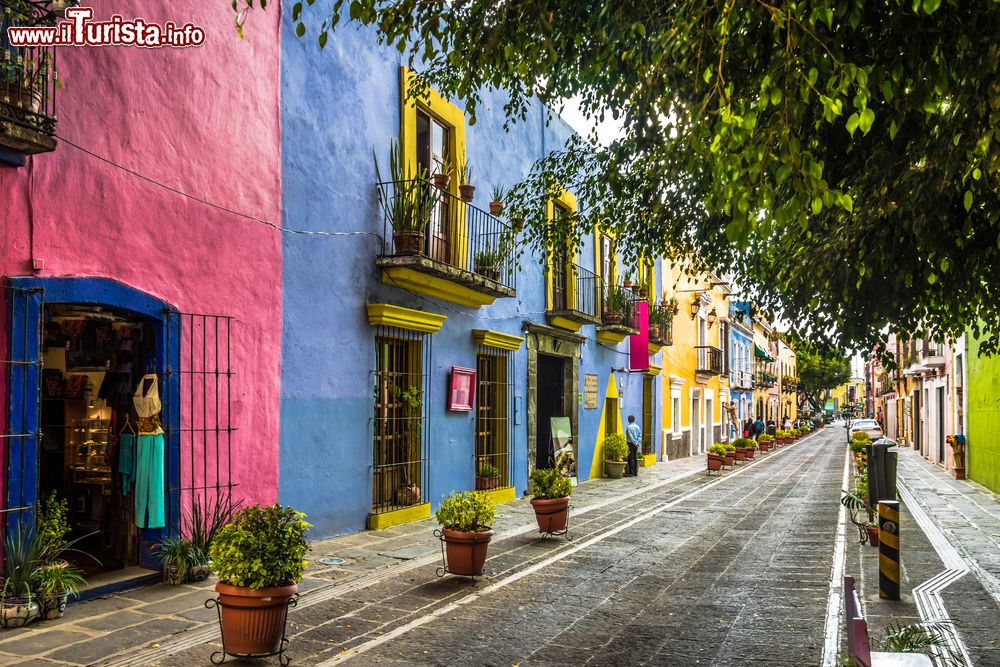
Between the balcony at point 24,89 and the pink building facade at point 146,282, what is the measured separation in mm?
172

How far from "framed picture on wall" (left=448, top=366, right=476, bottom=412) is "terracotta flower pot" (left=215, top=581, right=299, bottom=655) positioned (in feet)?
24.0

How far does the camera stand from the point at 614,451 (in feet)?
67.2

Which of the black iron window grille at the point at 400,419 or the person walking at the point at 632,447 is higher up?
the black iron window grille at the point at 400,419

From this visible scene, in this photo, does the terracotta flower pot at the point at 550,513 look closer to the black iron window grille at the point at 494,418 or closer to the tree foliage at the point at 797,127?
the black iron window grille at the point at 494,418

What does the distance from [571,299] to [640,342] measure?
5024mm

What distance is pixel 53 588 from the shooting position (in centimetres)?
630

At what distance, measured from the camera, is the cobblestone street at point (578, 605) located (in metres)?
5.74

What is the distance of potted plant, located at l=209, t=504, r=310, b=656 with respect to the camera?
213 inches

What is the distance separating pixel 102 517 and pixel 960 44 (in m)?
8.24

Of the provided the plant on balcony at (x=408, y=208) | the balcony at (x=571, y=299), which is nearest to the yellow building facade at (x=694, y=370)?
the balcony at (x=571, y=299)

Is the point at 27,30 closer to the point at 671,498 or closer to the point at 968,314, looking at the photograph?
the point at 968,314

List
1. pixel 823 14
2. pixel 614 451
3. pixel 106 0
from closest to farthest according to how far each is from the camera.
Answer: pixel 823 14 → pixel 106 0 → pixel 614 451

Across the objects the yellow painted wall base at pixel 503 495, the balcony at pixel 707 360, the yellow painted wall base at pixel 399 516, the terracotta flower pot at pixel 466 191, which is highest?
the terracotta flower pot at pixel 466 191

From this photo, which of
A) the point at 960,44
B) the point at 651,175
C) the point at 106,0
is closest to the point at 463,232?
the point at 651,175
